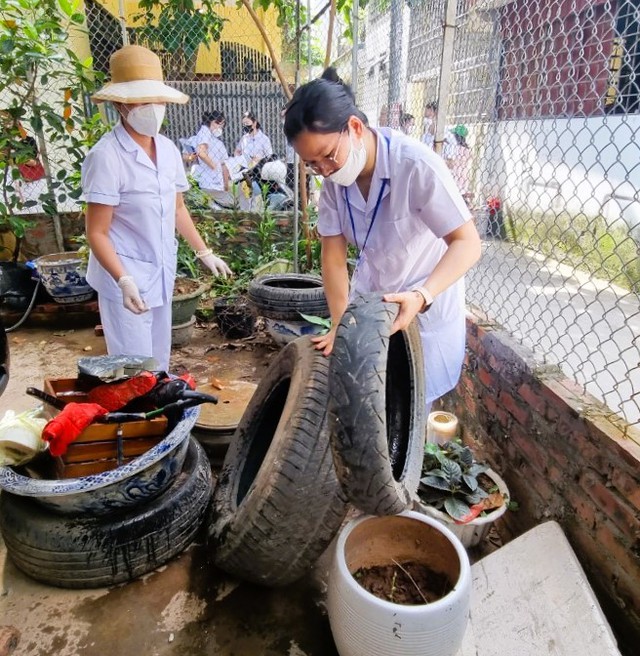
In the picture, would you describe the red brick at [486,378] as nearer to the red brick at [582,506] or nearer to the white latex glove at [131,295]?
the red brick at [582,506]

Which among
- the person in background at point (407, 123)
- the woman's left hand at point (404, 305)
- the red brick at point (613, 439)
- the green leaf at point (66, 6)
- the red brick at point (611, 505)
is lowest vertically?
the red brick at point (611, 505)

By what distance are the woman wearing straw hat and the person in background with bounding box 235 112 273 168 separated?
16.9 ft

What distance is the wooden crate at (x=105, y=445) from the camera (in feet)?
6.64

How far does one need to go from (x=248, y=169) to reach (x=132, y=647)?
21.1 feet

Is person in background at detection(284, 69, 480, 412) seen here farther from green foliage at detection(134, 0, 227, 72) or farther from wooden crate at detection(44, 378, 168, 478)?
green foliage at detection(134, 0, 227, 72)

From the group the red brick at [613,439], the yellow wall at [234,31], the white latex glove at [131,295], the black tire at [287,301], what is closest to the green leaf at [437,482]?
the red brick at [613,439]

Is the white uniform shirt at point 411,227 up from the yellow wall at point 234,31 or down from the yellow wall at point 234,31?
down

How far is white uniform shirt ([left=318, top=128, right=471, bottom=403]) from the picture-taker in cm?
166

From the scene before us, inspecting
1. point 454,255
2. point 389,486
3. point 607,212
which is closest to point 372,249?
point 454,255

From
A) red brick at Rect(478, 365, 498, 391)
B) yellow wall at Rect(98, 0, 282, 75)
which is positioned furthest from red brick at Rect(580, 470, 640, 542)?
yellow wall at Rect(98, 0, 282, 75)

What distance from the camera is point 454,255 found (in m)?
1.61

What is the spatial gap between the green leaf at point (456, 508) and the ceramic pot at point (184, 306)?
285 cm

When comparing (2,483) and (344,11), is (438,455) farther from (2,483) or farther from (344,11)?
(344,11)

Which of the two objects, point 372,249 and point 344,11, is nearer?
point 372,249
